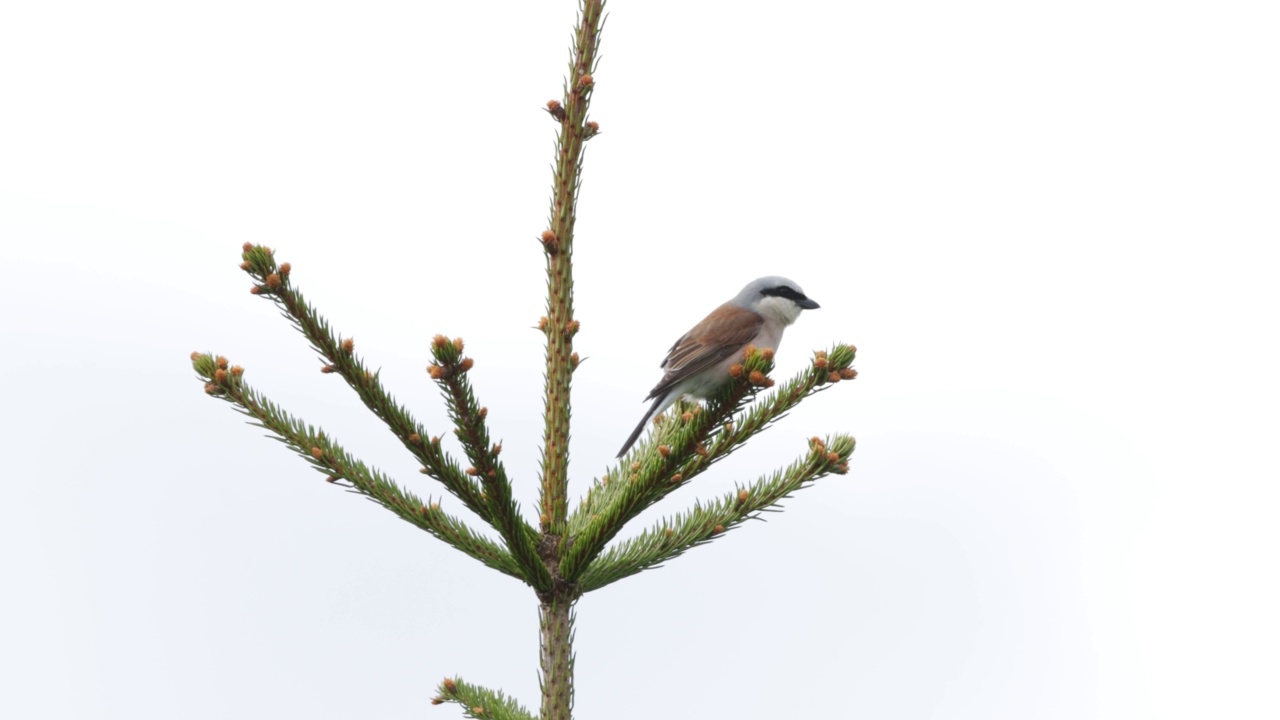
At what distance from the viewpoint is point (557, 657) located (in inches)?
130

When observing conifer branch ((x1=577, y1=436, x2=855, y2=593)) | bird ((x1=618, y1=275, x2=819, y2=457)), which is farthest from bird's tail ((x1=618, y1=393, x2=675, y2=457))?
conifer branch ((x1=577, y1=436, x2=855, y2=593))

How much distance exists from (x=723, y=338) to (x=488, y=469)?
117 inches

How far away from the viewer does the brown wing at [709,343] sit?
539 cm

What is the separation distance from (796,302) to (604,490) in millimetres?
2875

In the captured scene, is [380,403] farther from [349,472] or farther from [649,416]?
[649,416]

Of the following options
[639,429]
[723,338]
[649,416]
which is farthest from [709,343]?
[639,429]

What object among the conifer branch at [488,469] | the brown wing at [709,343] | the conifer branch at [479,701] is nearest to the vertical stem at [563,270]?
the conifer branch at [488,469]

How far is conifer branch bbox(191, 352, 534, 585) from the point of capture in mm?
3389

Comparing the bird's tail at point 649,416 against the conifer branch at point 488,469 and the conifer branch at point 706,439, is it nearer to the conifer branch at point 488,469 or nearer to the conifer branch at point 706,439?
the conifer branch at point 706,439

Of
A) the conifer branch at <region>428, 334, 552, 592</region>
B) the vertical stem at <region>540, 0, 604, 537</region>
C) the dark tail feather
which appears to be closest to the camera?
the conifer branch at <region>428, 334, 552, 592</region>

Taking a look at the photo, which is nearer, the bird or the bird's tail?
the bird's tail

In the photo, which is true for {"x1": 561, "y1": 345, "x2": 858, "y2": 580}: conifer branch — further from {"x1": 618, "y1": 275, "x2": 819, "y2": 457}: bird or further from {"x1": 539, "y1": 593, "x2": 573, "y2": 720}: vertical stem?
{"x1": 618, "y1": 275, "x2": 819, "y2": 457}: bird

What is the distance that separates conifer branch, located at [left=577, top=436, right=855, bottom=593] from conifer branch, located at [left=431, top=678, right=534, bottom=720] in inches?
22.1

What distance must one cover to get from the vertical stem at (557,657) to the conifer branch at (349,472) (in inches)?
5.6
